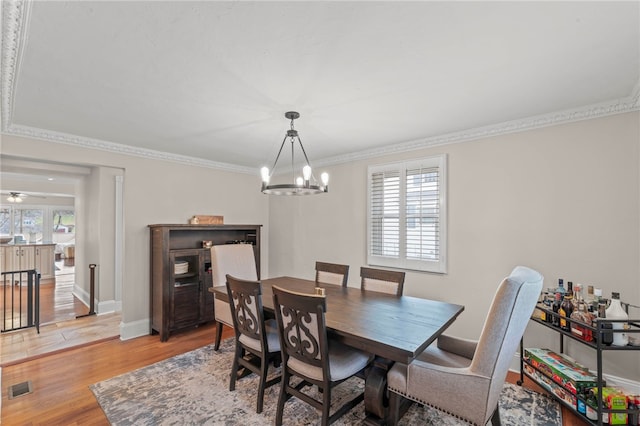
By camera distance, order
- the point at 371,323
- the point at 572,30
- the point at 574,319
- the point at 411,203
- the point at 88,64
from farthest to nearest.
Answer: the point at 411,203, the point at 574,319, the point at 371,323, the point at 88,64, the point at 572,30

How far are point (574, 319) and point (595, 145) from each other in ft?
5.01

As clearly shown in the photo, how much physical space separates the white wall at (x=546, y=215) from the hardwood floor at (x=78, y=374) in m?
0.99

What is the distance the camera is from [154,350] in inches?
134

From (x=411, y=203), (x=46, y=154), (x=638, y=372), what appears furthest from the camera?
(x=411, y=203)

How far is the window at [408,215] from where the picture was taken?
3.41m

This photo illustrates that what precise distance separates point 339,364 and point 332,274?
1.53m

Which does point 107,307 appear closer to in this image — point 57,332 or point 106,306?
point 106,306

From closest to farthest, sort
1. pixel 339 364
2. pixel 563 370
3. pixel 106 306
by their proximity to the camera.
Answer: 1. pixel 339 364
2. pixel 563 370
3. pixel 106 306

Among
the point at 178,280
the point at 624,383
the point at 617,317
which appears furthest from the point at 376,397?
the point at 178,280

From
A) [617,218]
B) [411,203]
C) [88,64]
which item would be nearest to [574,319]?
[617,218]

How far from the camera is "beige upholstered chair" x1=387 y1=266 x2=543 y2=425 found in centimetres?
155

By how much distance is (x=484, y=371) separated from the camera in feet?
5.24

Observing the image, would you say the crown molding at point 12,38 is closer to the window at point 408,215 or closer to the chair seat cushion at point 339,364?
the chair seat cushion at point 339,364

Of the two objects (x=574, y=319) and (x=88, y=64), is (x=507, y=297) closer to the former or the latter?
(x=574, y=319)
